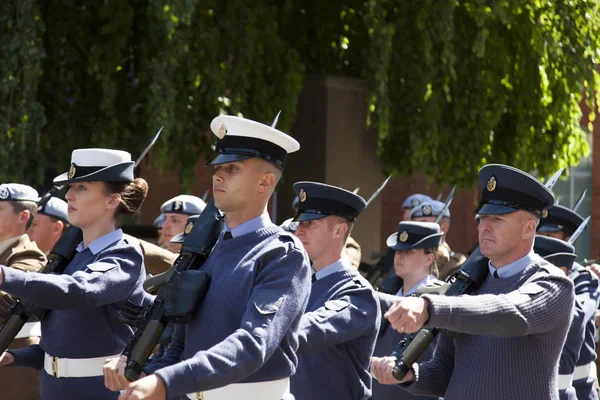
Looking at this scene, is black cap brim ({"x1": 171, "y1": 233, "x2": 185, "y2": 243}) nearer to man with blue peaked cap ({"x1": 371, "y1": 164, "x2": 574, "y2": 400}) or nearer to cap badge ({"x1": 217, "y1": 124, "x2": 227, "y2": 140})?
man with blue peaked cap ({"x1": 371, "y1": 164, "x2": 574, "y2": 400})

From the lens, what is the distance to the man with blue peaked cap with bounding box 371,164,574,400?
12.0 feet

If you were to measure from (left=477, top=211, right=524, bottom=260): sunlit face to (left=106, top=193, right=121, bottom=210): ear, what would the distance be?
1.61 m

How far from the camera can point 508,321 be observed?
3.53 metres

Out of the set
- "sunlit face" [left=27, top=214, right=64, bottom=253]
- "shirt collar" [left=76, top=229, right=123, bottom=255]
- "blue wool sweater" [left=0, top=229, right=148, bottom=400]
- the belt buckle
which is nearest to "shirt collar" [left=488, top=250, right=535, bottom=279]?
"blue wool sweater" [left=0, top=229, right=148, bottom=400]

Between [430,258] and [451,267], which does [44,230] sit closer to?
[430,258]

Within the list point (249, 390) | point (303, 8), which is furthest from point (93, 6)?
point (249, 390)

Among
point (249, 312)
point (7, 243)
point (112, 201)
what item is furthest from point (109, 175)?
point (7, 243)

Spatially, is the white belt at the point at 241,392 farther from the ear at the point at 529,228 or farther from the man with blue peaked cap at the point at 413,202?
the man with blue peaked cap at the point at 413,202

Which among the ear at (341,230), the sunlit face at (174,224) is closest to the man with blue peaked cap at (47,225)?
the sunlit face at (174,224)

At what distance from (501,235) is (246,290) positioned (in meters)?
1.03

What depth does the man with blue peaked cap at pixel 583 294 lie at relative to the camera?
6.40 m

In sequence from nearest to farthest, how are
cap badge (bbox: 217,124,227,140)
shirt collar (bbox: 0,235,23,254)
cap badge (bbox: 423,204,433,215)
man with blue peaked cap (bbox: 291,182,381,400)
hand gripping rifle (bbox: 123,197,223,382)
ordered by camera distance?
hand gripping rifle (bbox: 123,197,223,382), cap badge (bbox: 217,124,227,140), man with blue peaked cap (bbox: 291,182,381,400), shirt collar (bbox: 0,235,23,254), cap badge (bbox: 423,204,433,215)

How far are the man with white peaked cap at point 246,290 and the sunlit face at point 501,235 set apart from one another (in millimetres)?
749

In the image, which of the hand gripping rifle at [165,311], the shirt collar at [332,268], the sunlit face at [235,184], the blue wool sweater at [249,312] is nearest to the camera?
the blue wool sweater at [249,312]
